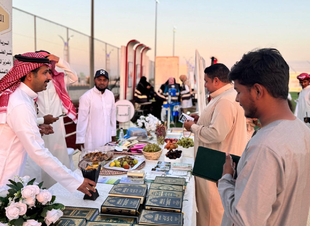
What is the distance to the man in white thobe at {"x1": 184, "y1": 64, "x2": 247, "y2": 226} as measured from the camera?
2.40m

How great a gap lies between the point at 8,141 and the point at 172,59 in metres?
10.5

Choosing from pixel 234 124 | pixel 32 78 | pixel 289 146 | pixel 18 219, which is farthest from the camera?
pixel 234 124

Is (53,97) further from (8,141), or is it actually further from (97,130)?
(8,141)

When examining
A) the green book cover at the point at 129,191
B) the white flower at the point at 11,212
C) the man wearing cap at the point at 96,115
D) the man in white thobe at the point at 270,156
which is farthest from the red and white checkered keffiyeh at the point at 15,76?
the man wearing cap at the point at 96,115

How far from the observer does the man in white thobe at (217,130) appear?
2.40m

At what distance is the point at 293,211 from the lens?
1.01m

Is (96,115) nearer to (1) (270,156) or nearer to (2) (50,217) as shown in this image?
(2) (50,217)

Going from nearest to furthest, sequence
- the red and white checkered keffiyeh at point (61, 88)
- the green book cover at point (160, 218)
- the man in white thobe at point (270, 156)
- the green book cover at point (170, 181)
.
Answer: the man in white thobe at point (270, 156) < the green book cover at point (160, 218) < the green book cover at point (170, 181) < the red and white checkered keffiyeh at point (61, 88)

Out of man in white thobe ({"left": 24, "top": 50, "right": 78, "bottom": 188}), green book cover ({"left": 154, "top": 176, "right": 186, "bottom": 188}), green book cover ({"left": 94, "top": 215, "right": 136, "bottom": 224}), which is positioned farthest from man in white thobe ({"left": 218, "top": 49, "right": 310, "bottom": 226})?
man in white thobe ({"left": 24, "top": 50, "right": 78, "bottom": 188})

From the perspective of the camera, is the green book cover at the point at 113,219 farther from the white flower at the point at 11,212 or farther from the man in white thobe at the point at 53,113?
the man in white thobe at the point at 53,113

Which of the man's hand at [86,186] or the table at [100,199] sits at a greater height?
the man's hand at [86,186]

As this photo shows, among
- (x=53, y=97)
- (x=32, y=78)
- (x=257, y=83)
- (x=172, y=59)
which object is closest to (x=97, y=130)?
(x=53, y=97)

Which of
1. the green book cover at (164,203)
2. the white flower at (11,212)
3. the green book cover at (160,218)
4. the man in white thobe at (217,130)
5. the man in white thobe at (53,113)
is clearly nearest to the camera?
the white flower at (11,212)

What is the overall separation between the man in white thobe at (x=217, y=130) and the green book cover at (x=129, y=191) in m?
1.04
